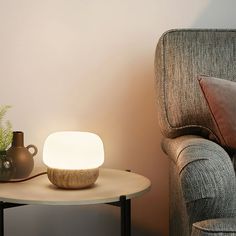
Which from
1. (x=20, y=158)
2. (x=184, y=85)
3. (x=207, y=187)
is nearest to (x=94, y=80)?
(x=184, y=85)

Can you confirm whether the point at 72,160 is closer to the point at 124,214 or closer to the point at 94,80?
the point at 124,214

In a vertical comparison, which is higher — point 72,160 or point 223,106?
point 223,106

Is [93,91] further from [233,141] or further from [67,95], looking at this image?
[233,141]

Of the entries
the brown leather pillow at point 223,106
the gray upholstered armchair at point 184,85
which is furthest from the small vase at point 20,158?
the brown leather pillow at point 223,106

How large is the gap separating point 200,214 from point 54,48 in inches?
39.3

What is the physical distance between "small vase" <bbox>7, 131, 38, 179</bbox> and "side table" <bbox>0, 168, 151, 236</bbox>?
0.12ft

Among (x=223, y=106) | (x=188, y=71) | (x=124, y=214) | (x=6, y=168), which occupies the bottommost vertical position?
(x=124, y=214)

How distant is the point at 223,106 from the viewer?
1547 mm

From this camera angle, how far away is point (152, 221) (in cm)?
208

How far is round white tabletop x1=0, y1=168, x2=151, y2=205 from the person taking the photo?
1360mm

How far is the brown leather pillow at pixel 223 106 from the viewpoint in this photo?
1543 mm

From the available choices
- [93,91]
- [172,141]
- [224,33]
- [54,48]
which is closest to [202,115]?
[172,141]

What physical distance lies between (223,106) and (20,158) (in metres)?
0.66

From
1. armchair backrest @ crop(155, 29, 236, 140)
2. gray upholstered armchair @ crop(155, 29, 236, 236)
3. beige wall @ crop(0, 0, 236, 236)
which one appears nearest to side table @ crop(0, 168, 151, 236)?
gray upholstered armchair @ crop(155, 29, 236, 236)
